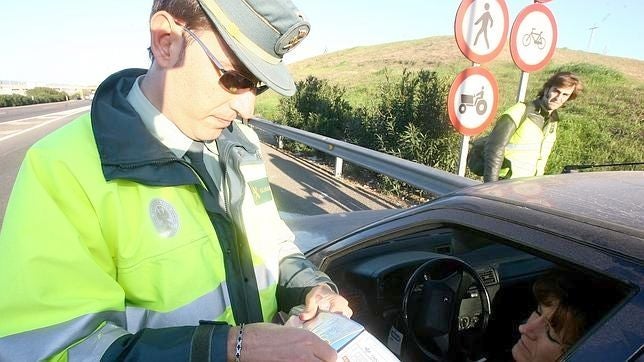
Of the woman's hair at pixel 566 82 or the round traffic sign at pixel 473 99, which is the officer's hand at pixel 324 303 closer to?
the round traffic sign at pixel 473 99

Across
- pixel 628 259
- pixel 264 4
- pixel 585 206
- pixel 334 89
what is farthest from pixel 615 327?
pixel 334 89

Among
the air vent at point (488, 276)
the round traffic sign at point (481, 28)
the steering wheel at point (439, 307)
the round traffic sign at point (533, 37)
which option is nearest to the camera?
the steering wheel at point (439, 307)

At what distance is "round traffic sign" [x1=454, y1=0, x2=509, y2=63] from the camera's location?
151 inches

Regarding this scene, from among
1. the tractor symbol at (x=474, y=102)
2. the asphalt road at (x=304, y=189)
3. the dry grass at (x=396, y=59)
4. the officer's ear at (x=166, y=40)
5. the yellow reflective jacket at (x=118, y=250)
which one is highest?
the dry grass at (x=396, y=59)

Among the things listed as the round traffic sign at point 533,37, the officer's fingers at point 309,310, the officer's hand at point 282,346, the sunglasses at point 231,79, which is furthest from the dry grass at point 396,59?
the officer's hand at point 282,346

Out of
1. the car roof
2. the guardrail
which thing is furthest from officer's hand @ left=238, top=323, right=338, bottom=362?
the guardrail

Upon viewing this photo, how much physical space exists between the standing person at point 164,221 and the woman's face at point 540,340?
758mm

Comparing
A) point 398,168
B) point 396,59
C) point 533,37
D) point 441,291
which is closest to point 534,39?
point 533,37

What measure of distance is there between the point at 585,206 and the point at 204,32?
134cm

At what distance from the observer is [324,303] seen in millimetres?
1522

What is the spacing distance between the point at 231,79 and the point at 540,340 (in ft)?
4.76

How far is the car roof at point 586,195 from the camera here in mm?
1283

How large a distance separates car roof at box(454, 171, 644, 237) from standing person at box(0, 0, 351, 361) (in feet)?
2.61

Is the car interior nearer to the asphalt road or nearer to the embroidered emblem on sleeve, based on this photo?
the embroidered emblem on sleeve
